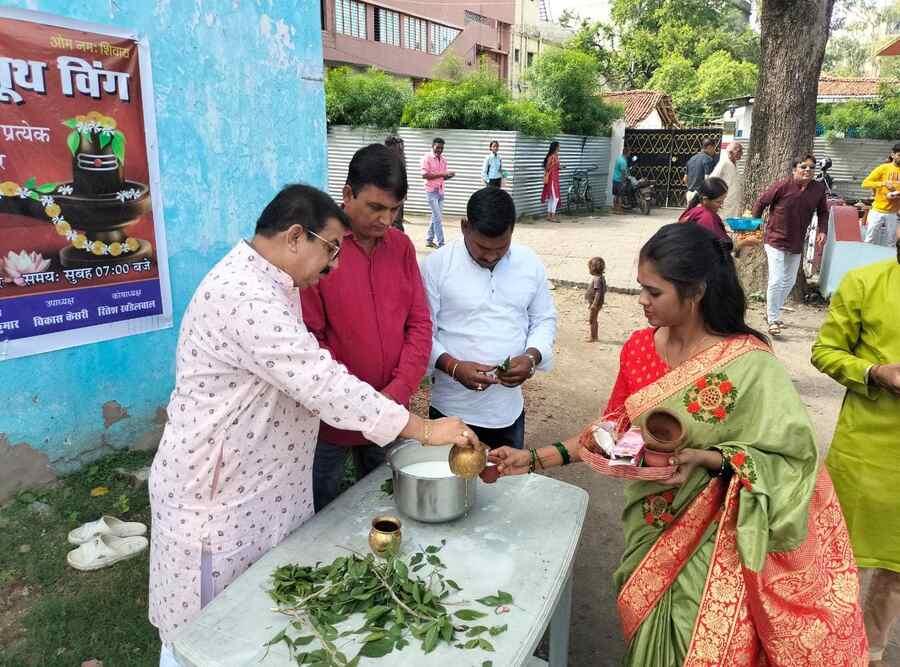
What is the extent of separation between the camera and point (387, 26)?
25875 millimetres

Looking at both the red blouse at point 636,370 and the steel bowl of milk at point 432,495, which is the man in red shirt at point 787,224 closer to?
the red blouse at point 636,370

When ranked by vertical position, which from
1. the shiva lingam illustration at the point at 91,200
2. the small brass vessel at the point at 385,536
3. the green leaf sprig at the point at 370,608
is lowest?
the green leaf sprig at the point at 370,608

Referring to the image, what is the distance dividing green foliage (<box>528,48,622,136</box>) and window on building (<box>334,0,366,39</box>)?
8.64 m

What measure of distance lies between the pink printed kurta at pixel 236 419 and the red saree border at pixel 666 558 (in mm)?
893

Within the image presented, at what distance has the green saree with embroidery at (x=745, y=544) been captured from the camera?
1714mm

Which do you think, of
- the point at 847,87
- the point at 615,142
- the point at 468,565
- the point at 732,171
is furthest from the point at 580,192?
the point at 847,87

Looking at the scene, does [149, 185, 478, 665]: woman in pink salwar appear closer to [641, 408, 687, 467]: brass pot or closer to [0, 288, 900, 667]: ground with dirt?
[641, 408, 687, 467]: brass pot

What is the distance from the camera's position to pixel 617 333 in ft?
24.0

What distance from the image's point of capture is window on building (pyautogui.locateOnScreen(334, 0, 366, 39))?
76.5 ft

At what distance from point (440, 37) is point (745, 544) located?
1211 inches

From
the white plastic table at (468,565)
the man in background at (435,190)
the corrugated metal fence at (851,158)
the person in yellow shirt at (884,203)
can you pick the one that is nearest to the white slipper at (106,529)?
the white plastic table at (468,565)

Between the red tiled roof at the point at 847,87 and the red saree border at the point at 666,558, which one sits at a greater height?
the red tiled roof at the point at 847,87

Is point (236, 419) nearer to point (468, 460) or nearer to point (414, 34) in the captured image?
point (468, 460)

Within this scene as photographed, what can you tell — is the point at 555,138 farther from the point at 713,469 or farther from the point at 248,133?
the point at 713,469
